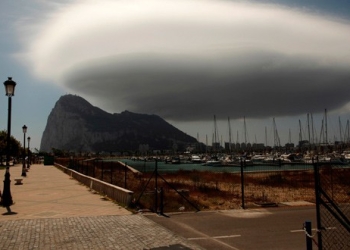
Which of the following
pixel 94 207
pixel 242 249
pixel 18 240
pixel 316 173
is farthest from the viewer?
pixel 94 207

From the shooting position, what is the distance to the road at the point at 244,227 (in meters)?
9.85

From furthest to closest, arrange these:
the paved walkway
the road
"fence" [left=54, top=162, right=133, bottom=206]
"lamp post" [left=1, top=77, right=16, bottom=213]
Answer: "lamp post" [left=1, top=77, right=16, bottom=213] < "fence" [left=54, top=162, right=133, bottom=206] < the road < the paved walkway

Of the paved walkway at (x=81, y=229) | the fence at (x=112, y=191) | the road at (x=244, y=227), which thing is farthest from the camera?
the fence at (x=112, y=191)

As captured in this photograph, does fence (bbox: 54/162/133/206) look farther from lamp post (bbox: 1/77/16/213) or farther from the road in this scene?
lamp post (bbox: 1/77/16/213)

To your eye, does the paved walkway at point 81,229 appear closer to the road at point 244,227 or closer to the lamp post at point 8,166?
the lamp post at point 8,166

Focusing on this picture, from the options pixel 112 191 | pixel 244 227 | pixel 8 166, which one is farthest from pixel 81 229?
pixel 112 191

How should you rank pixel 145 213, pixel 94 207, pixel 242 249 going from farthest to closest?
pixel 94 207, pixel 145 213, pixel 242 249

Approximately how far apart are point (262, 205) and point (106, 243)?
8.89 m

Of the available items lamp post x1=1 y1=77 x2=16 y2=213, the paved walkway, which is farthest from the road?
lamp post x1=1 y1=77 x2=16 y2=213

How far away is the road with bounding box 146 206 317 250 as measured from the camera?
985 cm

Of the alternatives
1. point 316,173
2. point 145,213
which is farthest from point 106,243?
point 316,173

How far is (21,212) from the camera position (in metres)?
14.5

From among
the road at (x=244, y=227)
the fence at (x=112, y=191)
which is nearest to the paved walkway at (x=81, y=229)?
the fence at (x=112, y=191)

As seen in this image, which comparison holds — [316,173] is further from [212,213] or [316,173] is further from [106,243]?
[212,213]
